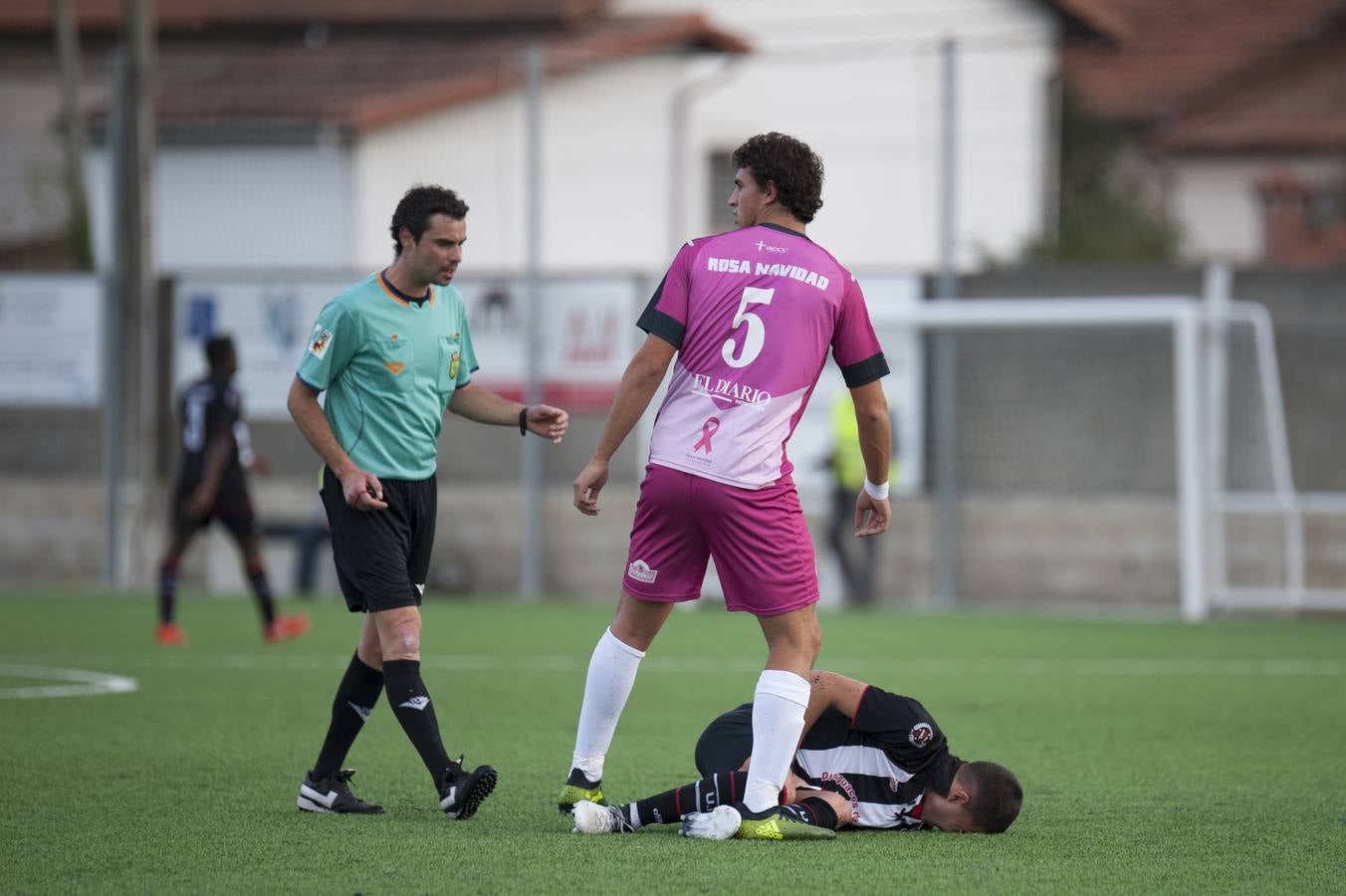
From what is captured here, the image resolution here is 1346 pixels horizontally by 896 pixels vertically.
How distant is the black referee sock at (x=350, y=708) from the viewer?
6.53 m

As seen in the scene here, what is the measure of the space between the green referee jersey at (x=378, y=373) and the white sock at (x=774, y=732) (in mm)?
1465

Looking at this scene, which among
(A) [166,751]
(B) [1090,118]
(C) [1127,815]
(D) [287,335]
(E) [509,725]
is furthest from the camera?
(B) [1090,118]

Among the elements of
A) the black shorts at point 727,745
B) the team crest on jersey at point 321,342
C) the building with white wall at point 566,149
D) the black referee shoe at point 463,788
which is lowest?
the black referee shoe at point 463,788

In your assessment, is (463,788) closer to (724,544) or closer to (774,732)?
(774,732)

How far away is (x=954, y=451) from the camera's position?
1742 cm

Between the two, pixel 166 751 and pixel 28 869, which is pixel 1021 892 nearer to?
pixel 28 869

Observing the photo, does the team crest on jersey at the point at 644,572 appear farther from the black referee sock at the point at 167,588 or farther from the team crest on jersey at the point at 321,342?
the black referee sock at the point at 167,588

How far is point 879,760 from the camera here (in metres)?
6.16

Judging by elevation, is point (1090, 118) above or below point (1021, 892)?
above

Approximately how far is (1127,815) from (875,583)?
1091cm

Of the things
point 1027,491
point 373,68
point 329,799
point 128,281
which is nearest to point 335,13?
point 373,68

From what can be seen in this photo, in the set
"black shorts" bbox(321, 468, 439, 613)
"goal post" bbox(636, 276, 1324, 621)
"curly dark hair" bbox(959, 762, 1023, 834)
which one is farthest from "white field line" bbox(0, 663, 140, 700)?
"goal post" bbox(636, 276, 1324, 621)

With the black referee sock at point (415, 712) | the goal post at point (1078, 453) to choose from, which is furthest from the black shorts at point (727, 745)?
the goal post at point (1078, 453)

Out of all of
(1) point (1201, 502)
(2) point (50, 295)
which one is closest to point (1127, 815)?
(1) point (1201, 502)
